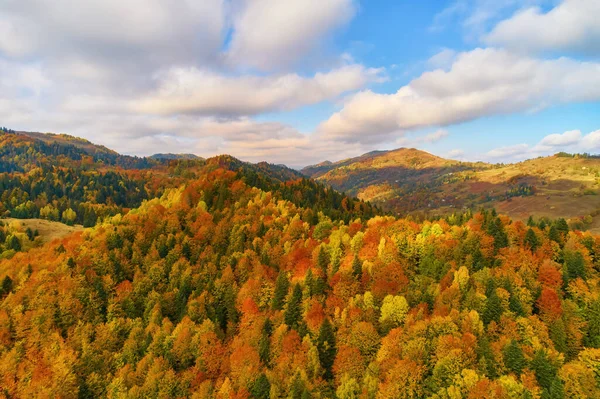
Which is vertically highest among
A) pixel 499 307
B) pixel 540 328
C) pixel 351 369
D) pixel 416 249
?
pixel 416 249

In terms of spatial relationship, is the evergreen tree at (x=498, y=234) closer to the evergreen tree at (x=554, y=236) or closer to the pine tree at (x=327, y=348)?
the evergreen tree at (x=554, y=236)

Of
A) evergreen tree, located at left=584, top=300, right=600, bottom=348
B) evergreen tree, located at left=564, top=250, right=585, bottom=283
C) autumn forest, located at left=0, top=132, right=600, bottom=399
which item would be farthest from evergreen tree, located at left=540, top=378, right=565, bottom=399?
evergreen tree, located at left=564, top=250, right=585, bottom=283

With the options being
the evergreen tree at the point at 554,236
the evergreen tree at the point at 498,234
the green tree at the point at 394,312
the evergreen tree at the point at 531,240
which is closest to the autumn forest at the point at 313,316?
the green tree at the point at 394,312

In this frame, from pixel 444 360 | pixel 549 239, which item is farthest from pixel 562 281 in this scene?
pixel 444 360

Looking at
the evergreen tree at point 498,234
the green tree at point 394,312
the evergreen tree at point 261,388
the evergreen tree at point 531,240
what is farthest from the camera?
the evergreen tree at point 498,234

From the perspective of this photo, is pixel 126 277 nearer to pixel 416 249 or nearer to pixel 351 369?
pixel 351 369

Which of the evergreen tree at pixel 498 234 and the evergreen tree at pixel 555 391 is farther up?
the evergreen tree at pixel 498 234

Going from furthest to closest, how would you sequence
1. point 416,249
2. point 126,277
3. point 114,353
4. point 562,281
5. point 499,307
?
point 126,277 → point 416,249 → point 562,281 → point 114,353 → point 499,307
